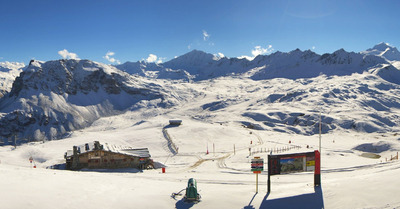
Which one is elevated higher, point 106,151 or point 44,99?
point 44,99

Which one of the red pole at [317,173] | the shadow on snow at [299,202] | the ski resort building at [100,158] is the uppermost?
the red pole at [317,173]

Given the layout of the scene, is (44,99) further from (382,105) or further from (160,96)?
(382,105)

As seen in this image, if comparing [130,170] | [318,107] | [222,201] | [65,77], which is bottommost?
[130,170]

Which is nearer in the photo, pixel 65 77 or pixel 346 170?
pixel 346 170

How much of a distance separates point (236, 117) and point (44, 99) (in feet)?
405

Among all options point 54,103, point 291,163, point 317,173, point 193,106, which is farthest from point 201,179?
point 54,103

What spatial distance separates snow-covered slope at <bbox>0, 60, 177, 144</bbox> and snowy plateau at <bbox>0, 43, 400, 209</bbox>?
2.19 ft

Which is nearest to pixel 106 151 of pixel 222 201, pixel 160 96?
pixel 222 201

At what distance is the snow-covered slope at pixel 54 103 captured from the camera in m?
150

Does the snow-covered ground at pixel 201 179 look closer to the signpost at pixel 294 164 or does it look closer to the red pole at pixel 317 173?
the red pole at pixel 317 173

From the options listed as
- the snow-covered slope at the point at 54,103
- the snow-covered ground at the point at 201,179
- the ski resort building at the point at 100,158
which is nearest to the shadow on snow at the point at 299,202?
the snow-covered ground at the point at 201,179

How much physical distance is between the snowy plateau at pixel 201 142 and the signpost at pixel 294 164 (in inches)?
47.3

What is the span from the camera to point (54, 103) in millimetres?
169125

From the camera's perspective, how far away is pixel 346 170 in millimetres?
31422
